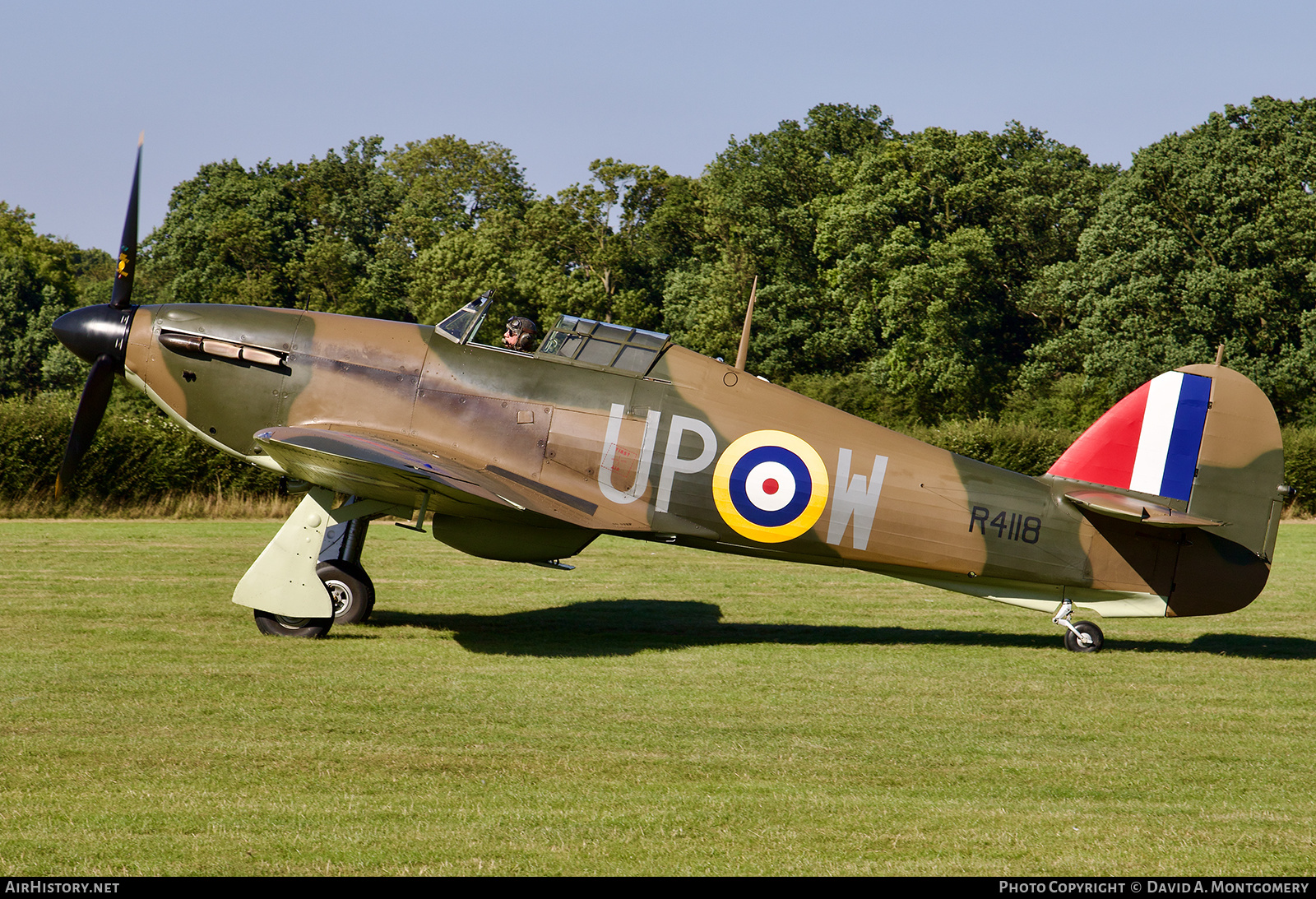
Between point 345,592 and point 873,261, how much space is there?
3867 cm

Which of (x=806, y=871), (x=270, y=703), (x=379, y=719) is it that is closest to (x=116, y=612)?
(x=270, y=703)

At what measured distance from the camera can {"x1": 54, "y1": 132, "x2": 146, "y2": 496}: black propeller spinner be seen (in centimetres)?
912

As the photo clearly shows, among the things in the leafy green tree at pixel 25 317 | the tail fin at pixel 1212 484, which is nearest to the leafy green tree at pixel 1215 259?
the tail fin at pixel 1212 484

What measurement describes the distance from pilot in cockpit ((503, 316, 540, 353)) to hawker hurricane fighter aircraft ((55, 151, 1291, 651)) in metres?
0.12

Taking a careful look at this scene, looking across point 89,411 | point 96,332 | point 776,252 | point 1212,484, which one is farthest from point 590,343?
point 776,252

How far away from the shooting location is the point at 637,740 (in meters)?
6.05

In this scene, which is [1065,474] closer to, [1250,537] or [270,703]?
[1250,537]

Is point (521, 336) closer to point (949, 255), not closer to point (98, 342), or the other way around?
point (98, 342)

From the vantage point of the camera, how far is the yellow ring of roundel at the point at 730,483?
28.6 feet

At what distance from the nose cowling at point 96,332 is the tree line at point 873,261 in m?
27.6

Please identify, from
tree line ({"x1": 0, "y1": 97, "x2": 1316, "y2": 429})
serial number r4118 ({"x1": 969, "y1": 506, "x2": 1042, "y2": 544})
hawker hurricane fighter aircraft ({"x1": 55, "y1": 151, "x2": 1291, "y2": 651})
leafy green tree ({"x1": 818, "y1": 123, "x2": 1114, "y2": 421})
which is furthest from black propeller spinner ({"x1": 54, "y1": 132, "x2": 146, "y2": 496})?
leafy green tree ({"x1": 818, "y1": 123, "x2": 1114, "y2": 421})

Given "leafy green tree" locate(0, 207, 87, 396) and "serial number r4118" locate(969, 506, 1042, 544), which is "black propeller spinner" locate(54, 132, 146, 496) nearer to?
"serial number r4118" locate(969, 506, 1042, 544)

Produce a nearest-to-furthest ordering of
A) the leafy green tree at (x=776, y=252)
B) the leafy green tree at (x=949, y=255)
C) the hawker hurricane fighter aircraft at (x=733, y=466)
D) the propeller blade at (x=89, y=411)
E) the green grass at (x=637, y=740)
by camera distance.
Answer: the green grass at (x=637, y=740) < the hawker hurricane fighter aircraft at (x=733, y=466) < the propeller blade at (x=89, y=411) < the leafy green tree at (x=949, y=255) < the leafy green tree at (x=776, y=252)

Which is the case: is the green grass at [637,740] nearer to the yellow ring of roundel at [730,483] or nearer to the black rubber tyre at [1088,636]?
the black rubber tyre at [1088,636]
